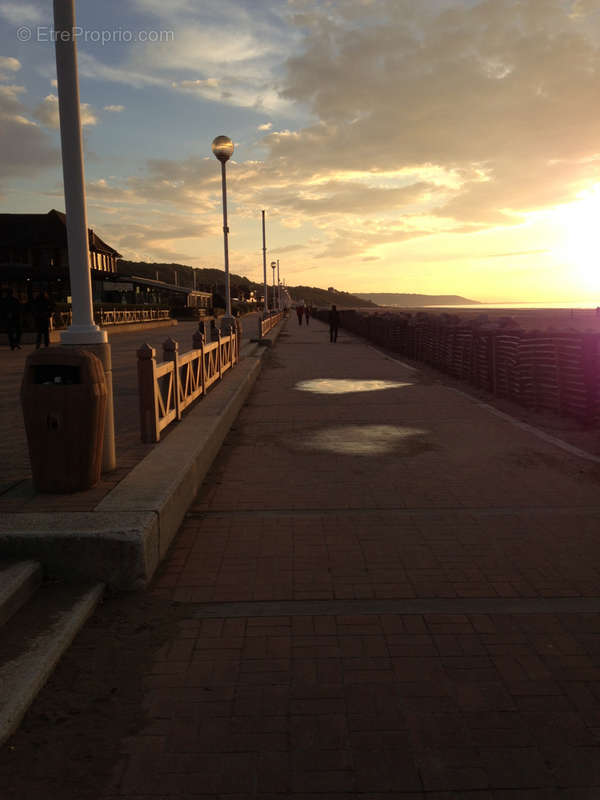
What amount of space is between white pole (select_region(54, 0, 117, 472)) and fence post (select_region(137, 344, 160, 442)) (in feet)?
4.10

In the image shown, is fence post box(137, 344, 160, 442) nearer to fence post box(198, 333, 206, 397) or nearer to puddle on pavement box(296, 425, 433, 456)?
puddle on pavement box(296, 425, 433, 456)

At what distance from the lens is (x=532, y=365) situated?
11.9m

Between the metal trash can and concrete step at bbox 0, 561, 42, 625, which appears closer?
concrete step at bbox 0, 561, 42, 625

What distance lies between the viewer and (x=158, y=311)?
5434 centimetres

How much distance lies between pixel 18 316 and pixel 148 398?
18748mm

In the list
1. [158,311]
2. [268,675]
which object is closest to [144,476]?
[268,675]

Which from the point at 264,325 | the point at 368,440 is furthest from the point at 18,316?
the point at 368,440

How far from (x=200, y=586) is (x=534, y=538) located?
2.63 metres

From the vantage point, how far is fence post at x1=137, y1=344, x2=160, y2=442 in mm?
7016

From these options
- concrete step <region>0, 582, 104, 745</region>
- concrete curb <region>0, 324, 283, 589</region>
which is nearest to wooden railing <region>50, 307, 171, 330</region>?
concrete curb <region>0, 324, 283, 589</region>

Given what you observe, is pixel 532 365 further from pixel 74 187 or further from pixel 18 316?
pixel 18 316

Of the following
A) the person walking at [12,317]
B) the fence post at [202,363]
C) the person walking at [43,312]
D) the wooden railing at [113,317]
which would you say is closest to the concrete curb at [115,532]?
the fence post at [202,363]

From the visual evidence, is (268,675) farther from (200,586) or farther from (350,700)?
(200,586)

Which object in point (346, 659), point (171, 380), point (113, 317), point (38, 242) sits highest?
point (38, 242)
